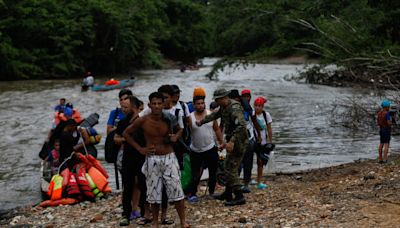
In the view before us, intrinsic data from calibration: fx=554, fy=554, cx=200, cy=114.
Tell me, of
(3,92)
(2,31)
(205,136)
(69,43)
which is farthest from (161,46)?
(205,136)

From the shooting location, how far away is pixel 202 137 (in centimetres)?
785

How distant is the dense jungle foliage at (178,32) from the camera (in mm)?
17922

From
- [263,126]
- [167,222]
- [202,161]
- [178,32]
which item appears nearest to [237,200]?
[202,161]

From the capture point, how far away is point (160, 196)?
6.37 m

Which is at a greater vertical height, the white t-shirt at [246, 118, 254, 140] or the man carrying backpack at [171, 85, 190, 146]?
the man carrying backpack at [171, 85, 190, 146]

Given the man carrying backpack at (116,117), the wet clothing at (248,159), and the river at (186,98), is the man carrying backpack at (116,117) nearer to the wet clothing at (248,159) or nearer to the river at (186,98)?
the wet clothing at (248,159)

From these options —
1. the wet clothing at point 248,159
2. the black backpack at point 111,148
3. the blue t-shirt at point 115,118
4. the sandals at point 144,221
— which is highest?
the blue t-shirt at point 115,118

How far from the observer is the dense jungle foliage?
58.8ft

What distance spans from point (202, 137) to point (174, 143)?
1.41 meters

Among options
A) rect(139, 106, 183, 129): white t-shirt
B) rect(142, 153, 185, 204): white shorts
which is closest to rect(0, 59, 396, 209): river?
rect(139, 106, 183, 129): white t-shirt

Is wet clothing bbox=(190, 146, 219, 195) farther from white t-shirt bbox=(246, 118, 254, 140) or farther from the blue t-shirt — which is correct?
the blue t-shirt

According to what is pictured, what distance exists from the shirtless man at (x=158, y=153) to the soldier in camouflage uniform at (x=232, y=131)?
3.69 feet

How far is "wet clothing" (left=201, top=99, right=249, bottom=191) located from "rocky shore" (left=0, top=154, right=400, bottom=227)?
1.49ft

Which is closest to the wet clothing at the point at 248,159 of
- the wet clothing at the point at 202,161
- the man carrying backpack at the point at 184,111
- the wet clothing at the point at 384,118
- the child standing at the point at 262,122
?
the child standing at the point at 262,122
